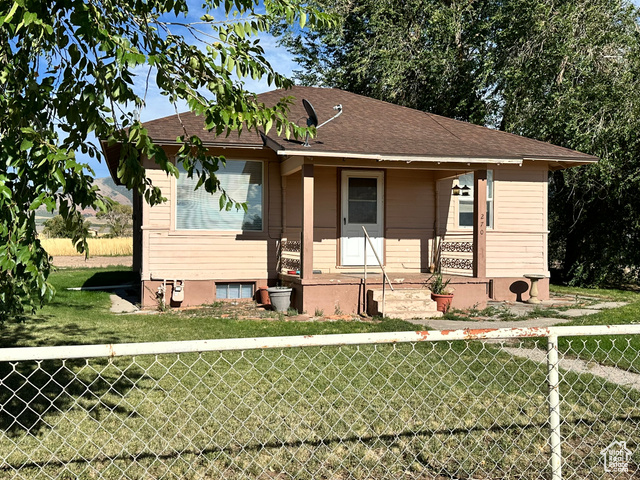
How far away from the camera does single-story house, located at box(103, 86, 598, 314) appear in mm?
11484

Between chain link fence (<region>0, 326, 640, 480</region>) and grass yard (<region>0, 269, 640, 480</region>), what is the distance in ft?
0.05

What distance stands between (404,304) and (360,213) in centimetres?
311

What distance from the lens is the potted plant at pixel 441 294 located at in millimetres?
11297

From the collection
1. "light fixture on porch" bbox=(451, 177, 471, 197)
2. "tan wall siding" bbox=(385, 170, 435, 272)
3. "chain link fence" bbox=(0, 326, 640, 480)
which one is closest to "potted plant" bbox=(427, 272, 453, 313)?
"tan wall siding" bbox=(385, 170, 435, 272)

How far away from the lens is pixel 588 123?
15.9 m

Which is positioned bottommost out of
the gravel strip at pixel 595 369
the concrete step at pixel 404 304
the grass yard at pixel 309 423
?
the grass yard at pixel 309 423

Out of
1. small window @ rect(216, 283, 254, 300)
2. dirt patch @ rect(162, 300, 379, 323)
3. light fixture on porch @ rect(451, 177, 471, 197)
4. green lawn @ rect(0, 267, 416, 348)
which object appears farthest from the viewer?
light fixture on porch @ rect(451, 177, 471, 197)

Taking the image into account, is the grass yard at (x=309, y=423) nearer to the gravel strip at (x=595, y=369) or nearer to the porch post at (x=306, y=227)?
the gravel strip at (x=595, y=369)

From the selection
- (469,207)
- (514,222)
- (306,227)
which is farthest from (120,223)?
(306,227)

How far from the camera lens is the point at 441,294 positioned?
447 inches

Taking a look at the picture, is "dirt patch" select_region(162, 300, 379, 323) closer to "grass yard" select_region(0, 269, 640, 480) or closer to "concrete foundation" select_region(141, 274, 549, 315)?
"concrete foundation" select_region(141, 274, 549, 315)

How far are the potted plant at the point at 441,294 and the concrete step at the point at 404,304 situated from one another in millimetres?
175

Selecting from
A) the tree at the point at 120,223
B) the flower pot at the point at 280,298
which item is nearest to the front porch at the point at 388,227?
the flower pot at the point at 280,298

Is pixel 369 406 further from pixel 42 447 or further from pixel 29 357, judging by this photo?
pixel 29 357
